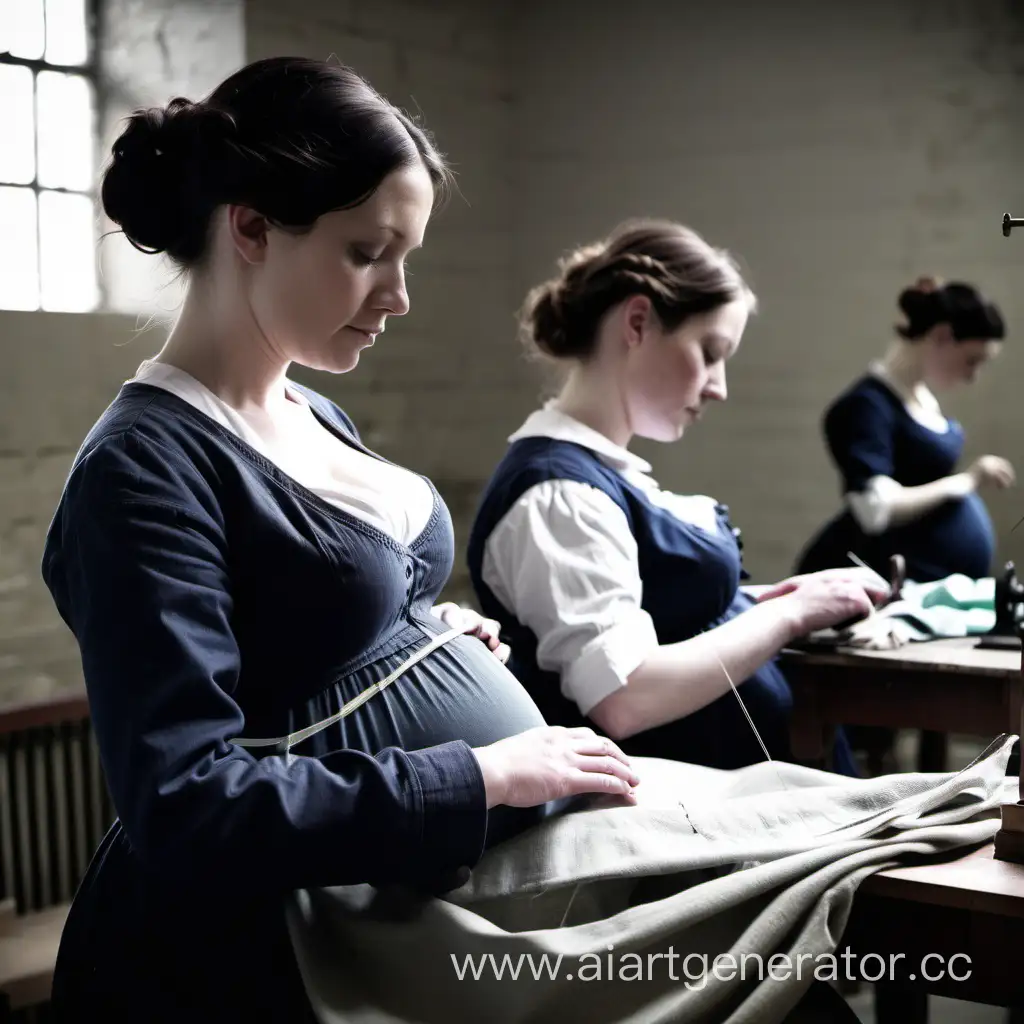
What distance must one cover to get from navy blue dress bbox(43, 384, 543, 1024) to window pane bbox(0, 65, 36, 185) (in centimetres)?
261

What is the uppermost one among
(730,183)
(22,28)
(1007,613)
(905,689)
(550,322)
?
(22,28)

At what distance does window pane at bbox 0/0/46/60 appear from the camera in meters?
3.63

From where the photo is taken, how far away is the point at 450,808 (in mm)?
1265

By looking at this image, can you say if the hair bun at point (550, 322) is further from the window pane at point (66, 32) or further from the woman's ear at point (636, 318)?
the window pane at point (66, 32)

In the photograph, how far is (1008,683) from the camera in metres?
2.23

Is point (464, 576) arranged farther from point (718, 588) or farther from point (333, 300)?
point (333, 300)

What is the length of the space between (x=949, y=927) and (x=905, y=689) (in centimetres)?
107

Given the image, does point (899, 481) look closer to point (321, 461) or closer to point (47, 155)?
point (47, 155)

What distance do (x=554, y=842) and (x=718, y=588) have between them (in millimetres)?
983

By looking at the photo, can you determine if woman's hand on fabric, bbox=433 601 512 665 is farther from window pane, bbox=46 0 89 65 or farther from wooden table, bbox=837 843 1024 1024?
Answer: window pane, bbox=46 0 89 65

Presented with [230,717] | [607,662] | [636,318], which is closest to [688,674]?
[607,662]

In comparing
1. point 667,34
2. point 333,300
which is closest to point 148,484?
point 333,300

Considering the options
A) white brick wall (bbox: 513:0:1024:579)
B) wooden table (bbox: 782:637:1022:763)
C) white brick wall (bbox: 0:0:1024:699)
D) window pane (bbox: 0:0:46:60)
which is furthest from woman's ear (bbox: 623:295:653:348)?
white brick wall (bbox: 513:0:1024:579)

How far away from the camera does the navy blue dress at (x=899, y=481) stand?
4.14m
